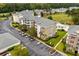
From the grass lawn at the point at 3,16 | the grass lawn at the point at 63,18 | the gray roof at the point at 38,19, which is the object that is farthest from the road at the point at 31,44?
the grass lawn at the point at 63,18

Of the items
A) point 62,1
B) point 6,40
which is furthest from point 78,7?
point 6,40

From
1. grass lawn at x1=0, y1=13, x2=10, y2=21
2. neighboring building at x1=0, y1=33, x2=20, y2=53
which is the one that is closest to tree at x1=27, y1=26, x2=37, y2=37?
neighboring building at x1=0, y1=33, x2=20, y2=53

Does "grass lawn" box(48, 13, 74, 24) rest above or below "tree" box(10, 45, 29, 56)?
above

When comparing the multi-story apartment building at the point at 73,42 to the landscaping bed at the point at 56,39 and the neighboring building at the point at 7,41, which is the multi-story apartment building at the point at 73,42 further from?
the neighboring building at the point at 7,41

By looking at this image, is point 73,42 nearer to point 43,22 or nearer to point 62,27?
point 62,27

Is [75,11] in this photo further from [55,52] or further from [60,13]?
[55,52]

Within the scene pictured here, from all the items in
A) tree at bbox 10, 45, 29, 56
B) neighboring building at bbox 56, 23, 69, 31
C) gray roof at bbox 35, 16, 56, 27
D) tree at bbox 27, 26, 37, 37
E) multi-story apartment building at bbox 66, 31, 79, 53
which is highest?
gray roof at bbox 35, 16, 56, 27

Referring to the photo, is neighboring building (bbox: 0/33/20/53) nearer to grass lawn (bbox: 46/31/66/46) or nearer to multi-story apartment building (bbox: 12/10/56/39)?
multi-story apartment building (bbox: 12/10/56/39)

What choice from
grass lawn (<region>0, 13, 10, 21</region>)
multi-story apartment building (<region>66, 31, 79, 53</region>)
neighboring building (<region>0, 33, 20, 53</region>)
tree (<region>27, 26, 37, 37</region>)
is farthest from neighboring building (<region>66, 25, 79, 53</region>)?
grass lawn (<region>0, 13, 10, 21</region>)
